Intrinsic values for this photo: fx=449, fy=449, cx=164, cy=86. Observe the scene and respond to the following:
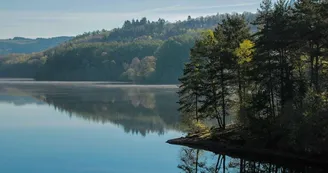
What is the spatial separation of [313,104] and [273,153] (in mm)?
5785

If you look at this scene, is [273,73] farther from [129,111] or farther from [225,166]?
[129,111]

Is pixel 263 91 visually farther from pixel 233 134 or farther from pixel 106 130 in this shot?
pixel 106 130

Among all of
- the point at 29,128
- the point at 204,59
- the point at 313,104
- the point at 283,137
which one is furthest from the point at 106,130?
the point at 313,104

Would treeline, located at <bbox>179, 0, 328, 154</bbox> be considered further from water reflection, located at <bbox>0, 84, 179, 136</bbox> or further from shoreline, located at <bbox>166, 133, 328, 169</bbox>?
water reflection, located at <bbox>0, 84, 179, 136</bbox>

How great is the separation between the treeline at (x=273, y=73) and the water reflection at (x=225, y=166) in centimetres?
139

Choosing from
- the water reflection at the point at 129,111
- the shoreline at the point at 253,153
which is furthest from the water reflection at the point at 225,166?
the water reflection at the point at 129,111

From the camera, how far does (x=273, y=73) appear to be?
33.8 m

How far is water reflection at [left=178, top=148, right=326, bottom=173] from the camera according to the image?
28487 mm

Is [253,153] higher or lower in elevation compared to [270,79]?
lower

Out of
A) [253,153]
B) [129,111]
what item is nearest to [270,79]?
[253,153]

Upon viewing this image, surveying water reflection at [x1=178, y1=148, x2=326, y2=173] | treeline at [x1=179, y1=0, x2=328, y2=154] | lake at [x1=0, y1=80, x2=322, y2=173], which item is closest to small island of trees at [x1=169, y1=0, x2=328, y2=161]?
treeline at [x1=179, y1=0, x2=328, y2=154]

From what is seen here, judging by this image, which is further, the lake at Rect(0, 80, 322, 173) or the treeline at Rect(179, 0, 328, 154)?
the lake at Rect(0, 80, 322, 173)

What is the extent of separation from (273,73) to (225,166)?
322 inches

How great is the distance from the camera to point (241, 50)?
36.1 m
